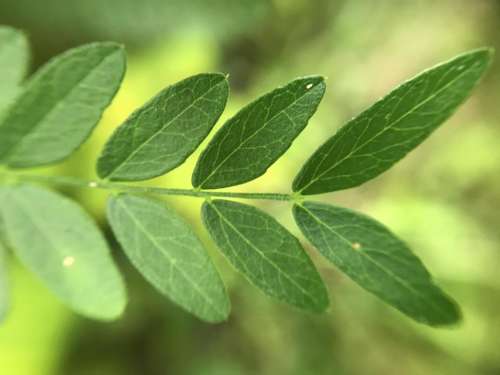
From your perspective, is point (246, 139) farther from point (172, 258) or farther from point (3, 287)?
point (3, 287)

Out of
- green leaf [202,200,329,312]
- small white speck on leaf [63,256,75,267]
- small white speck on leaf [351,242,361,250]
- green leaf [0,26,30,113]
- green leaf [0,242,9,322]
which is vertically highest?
small white speck on leaf [351,242,361,250]

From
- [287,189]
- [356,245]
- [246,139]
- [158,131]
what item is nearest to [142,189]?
[158,131]

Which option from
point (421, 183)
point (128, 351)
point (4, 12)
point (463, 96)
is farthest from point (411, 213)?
point (463, 96)

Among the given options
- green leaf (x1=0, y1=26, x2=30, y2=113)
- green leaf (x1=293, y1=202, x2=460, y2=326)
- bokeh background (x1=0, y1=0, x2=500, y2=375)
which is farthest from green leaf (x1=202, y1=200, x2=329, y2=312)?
bokeh background (x1=0, y1=0, x2=500, y2=375)

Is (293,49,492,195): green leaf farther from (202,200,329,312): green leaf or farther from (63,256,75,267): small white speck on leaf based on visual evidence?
(63,256,75,267): small white speck on leaf

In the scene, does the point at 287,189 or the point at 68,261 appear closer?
the point at 68,261

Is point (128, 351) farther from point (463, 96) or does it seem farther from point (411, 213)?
point (463, 96)
